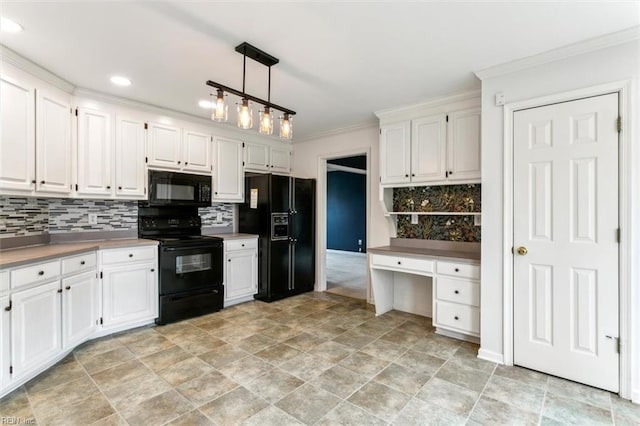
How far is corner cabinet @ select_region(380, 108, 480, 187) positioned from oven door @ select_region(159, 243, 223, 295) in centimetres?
227

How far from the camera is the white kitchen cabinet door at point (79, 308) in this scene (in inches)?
102

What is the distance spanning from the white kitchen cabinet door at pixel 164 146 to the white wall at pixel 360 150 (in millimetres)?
1964

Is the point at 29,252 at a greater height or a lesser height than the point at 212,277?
greater

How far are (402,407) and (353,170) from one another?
7217 mm

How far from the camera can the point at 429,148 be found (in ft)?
11.1

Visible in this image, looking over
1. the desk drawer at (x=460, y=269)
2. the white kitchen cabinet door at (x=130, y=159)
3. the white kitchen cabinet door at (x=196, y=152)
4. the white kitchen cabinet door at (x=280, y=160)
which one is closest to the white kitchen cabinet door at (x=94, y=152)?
the white kitchen cabinet door at (x=130, y=159)

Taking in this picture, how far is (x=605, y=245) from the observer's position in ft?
7.15

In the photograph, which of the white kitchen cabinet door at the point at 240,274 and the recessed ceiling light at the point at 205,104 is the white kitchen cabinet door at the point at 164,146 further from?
the white kitchen cabinet door at the point at 240,274

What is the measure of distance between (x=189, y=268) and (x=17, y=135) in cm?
192

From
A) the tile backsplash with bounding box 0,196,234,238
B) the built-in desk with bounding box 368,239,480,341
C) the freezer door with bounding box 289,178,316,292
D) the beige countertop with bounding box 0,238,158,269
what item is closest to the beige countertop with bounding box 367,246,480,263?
the built-in desk with bounding box 368,239,480,341

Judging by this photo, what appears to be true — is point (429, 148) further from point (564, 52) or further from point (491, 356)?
point (491, 356)

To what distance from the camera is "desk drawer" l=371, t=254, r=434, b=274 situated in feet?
10.5

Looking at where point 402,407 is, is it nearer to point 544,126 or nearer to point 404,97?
point 544,126

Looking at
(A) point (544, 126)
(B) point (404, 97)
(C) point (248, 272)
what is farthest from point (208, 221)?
(A) point (544, 126)
